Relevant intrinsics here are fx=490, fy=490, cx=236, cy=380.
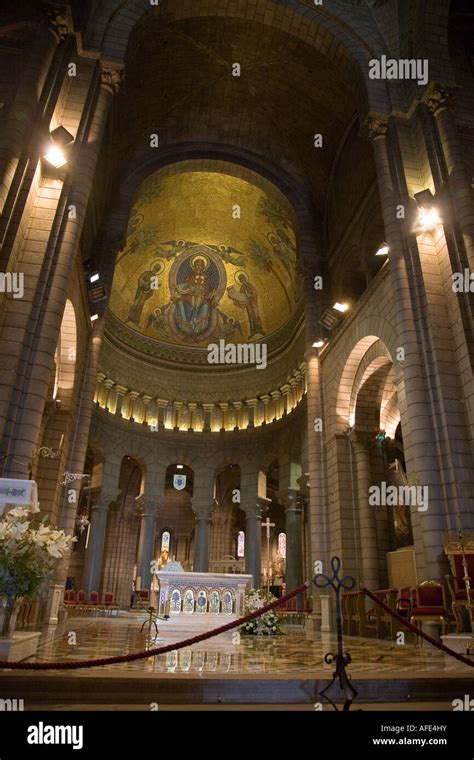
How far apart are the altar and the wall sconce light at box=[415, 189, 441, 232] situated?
403 inches

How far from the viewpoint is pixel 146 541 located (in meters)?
24.4

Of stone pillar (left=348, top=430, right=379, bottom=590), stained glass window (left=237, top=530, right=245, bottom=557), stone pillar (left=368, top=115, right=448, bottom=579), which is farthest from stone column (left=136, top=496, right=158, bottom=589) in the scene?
stone pillar (left=368, top=115, right=448, bottom=579)

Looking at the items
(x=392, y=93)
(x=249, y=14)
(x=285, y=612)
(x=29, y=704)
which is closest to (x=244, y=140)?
(x=249, y=14)

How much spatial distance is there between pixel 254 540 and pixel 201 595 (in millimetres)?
11170

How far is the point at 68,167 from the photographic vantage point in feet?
35.9

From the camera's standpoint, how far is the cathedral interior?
8.98 meters

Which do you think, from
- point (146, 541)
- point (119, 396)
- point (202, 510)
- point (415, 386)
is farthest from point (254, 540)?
point (415, 386)

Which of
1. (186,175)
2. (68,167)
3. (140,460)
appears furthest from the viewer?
(140,460)

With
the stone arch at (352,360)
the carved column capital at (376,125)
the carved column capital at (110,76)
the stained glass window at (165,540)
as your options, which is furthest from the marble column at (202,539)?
the carved column capital at (110,76)

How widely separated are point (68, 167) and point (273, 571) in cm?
2716

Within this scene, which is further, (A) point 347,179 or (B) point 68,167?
(A) point 347,179

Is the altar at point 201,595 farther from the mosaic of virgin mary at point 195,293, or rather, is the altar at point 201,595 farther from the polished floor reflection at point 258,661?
the mosaic of virgin mary at point 195,293

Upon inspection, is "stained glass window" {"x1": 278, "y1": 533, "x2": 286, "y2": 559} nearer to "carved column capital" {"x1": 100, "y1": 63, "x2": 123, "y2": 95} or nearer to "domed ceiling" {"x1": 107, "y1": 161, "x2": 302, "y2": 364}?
"domed ceiling" {"x1": 107, "y1": 161, "x2": 302, "y2": 364}
